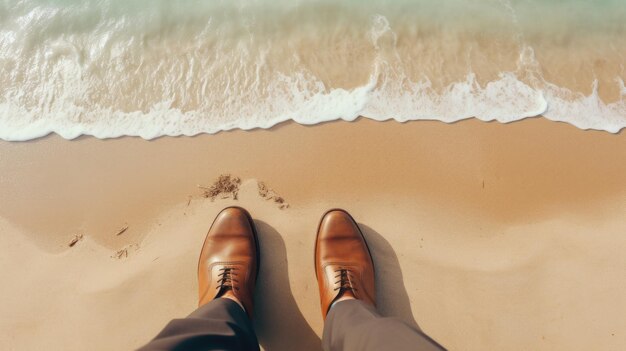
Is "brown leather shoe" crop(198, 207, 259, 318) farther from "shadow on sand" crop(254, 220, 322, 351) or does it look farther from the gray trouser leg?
the gray trouser leg

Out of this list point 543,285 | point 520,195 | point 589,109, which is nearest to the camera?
point 543,285

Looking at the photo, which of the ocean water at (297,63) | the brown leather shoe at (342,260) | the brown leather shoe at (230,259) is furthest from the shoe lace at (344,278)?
the ocean water at (297,63)

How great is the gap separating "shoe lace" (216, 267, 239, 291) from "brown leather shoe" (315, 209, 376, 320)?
422mm

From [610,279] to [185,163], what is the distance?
2.33 metres

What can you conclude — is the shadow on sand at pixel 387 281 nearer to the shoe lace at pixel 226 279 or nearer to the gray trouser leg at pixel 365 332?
the gray trouser leg at pixel 365 332

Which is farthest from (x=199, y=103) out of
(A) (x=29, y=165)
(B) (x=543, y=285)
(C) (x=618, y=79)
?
(C) (x=618, y=79)

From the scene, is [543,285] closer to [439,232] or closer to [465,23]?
[439,232]

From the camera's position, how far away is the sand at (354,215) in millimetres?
1904

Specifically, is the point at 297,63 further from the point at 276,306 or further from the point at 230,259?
the point at 276,306

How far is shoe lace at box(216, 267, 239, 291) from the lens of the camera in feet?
6.19

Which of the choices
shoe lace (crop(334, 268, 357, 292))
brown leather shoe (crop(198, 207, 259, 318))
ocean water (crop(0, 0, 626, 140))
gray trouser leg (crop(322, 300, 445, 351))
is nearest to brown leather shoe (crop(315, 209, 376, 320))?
shoe lace (crop(334, 268, 357, 292))

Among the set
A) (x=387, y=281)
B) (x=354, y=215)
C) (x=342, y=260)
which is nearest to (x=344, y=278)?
(x=342, y=260)

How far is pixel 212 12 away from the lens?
2.72 meters

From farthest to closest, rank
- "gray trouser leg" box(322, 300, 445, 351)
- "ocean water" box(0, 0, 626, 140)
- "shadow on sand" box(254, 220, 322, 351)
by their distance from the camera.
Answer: "ocean water" box(0, 0, 626, 140) < "shadow on sand" box(254, 220, 322, 351) < "gray trouser leg" box(322, 300, 445, 351)
